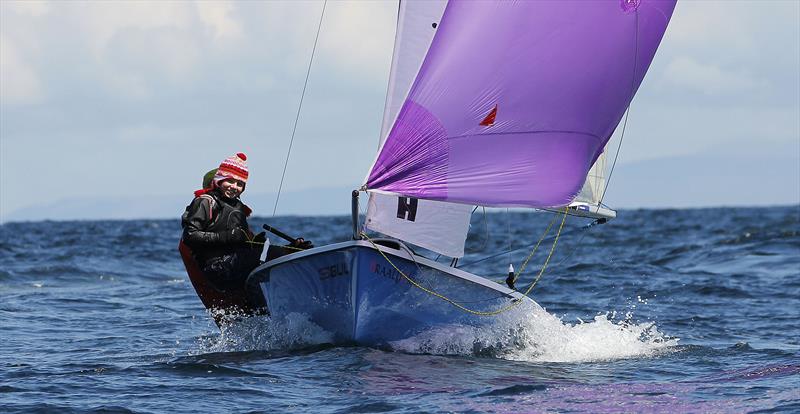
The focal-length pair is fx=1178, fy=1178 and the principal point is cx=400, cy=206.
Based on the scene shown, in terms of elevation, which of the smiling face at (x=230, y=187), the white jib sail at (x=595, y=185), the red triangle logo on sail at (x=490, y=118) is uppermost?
the red triangle logo on sail at (x=490, y=118)

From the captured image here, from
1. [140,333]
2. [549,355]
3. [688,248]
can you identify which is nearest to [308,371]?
[549,355]

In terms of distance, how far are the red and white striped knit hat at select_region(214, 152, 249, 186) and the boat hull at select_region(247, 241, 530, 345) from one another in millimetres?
1041

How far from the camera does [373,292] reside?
1077 cm

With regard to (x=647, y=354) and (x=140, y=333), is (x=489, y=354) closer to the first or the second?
(x=647, y=354)

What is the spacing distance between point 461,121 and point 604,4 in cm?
174

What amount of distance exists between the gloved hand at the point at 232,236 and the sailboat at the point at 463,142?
1.56ft

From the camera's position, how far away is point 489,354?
1191 centimetres

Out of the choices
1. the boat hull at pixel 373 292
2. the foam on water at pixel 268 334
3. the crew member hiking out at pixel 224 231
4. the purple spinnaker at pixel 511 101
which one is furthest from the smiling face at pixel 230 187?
the purple spinnaker at pixel 511 101

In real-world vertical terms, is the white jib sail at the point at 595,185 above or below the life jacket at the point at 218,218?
above

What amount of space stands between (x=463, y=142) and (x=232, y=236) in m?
2.80

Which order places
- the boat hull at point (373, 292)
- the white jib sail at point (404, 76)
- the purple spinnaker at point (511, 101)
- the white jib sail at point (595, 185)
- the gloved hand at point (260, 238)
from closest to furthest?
1. the purple spinnaker at point (511, 101)
2. the boat hull at point (373, 292)
3. the white jib sail at point (404, 76)
4. the gloved hand at point (260, 238)
5. the white jib sail at point (595, 185)

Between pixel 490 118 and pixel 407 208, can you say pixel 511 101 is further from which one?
pixel 407 208

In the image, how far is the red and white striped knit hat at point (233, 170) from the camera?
11.9 m

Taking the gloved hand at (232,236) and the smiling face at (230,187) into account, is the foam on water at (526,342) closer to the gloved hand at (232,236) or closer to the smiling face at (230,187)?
the gloved hand at (232,236)
